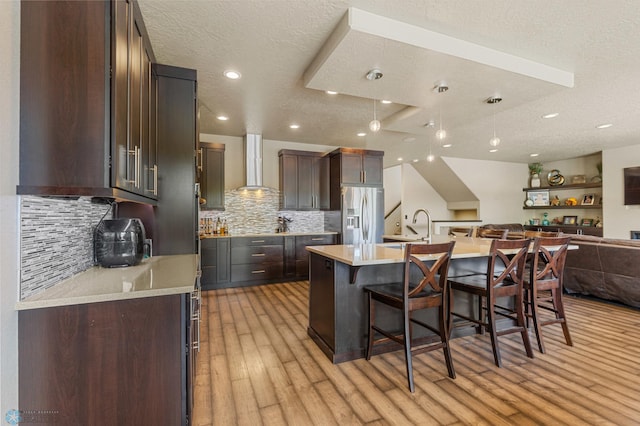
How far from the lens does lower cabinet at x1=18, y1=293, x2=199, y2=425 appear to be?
3.84 ft

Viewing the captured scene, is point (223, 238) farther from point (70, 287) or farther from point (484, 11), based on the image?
point (484, 11)

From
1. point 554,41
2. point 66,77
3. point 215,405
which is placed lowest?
point 215,405

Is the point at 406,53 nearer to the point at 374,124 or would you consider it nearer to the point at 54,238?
the point at 374,124

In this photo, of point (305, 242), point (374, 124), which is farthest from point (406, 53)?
point (305, 242)

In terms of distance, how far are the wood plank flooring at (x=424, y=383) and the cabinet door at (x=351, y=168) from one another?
287 cm

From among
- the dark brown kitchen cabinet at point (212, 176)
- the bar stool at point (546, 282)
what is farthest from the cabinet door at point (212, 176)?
the bar stool at point (546, 282)

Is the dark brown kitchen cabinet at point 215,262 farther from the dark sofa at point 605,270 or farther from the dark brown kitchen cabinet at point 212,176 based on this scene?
the dark sofa at point 605,270

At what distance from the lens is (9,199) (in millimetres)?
1146

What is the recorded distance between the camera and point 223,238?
15.2ft

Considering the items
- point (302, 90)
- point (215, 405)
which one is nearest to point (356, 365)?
point (215, 405)

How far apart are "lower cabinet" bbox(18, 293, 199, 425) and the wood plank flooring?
1.66ft

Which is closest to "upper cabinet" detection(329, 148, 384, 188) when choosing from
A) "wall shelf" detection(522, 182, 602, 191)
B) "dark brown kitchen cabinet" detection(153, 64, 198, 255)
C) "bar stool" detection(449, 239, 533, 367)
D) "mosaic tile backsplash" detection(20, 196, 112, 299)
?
"bar stool" detection(449, 239, 533, 367)

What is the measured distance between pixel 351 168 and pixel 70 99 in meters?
4.21

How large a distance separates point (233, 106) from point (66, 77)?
2651 mm
